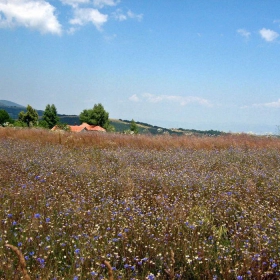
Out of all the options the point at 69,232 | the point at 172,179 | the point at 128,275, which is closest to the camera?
the point at 128,275

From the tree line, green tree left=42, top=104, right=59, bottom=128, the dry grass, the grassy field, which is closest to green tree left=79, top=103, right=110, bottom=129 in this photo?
the tree line

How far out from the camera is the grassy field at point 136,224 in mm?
2631

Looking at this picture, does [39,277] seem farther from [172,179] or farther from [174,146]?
[174,146]

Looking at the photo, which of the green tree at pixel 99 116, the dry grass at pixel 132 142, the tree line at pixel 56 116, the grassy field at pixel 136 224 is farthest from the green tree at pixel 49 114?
the grassy field at pixel 136 224

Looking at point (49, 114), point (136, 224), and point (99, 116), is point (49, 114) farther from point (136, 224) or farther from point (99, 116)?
point (136, 224)

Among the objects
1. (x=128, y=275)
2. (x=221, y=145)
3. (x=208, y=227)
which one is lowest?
(x=128, y=275)

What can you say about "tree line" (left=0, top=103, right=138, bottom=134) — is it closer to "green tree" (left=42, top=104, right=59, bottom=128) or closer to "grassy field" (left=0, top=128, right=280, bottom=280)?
"green tree" (left=42, top=104, right=59, bottom=128)

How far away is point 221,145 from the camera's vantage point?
12984mm

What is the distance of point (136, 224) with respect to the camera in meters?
3.45

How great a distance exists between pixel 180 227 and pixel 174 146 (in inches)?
372

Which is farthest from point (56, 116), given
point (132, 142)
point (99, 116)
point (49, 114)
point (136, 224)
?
point (136, 224)

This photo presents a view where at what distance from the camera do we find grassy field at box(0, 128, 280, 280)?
2631 mm

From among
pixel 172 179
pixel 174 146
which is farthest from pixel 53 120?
pixel 172 179

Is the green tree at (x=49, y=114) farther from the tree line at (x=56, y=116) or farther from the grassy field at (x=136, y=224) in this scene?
the grassy field at (x=136, y=224)
